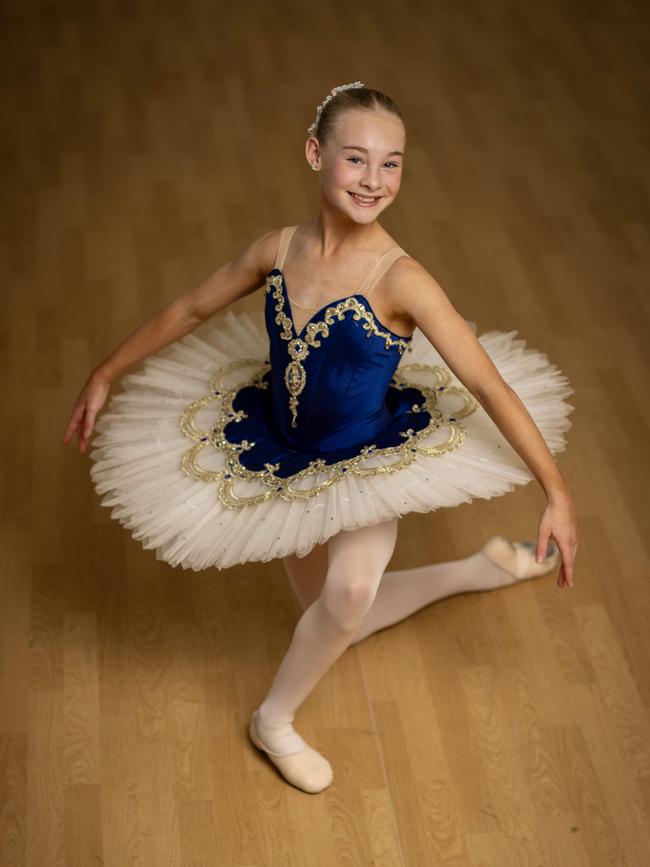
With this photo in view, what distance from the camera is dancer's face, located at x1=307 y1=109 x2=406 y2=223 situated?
2.05 m

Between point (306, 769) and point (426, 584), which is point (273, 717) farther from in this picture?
point (426, 584)

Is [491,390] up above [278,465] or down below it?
above

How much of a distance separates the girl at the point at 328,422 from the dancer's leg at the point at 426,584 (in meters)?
0.17

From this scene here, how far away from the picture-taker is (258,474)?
2227 mm

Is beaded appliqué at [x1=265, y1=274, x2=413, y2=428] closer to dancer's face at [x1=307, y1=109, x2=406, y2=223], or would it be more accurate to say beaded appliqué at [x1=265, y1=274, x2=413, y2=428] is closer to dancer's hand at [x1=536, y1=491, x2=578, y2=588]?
dancer's face at [x1=307, y1=109, x2=406, y2=223]

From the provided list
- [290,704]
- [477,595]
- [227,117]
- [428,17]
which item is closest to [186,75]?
[227,117]

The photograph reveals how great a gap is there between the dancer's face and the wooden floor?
38.8 inches

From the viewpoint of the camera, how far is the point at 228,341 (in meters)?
2.61

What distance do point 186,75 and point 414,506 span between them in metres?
3.33

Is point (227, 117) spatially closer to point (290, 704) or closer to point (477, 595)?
point (477, 595)

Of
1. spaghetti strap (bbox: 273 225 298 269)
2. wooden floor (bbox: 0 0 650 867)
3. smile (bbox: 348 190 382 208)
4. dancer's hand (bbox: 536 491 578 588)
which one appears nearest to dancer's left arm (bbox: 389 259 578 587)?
dancer's hand (bbox: 536 491 578 588)

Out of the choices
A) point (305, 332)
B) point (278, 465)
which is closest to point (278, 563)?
point (278, 465)

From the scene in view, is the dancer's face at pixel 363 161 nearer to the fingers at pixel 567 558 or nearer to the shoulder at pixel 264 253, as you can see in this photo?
the shoulder at pixel 264 253

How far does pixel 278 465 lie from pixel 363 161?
1.82 ft
